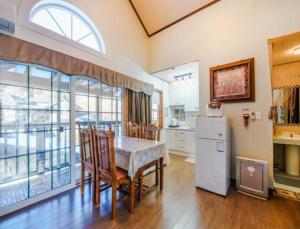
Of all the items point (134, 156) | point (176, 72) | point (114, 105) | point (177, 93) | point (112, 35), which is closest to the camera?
point (134, 156)

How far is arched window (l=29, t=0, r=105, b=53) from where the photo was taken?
7.05 feet

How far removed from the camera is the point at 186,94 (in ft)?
15.0

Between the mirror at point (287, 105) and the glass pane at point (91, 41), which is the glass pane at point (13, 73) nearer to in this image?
the glass pane at point (91, 41)

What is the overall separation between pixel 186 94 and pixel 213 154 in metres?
2.65

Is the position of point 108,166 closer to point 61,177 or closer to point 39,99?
point 61,177

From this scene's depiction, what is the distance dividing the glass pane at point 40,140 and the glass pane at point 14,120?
0.51 ft

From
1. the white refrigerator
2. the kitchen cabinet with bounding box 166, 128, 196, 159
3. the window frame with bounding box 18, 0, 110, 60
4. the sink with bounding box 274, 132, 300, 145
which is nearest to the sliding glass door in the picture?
the window frame with bounding box 18, 0, 110, 60

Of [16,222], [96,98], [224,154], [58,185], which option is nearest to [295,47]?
[224,154]

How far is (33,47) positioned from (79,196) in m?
2.20

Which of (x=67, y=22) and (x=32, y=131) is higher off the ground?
(x=67, y=22)

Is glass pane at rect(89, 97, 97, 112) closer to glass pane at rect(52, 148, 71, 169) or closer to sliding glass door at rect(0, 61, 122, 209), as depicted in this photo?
sliding glass door at rect(0, 61, 122, 209)

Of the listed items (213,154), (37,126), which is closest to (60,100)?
(37,126)

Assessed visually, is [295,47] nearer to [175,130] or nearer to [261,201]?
[261,201]

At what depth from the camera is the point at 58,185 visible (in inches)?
90.4
